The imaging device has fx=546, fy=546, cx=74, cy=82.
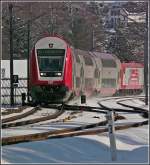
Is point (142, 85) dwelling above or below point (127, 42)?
below

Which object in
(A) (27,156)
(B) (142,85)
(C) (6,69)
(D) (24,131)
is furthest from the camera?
(B) (142,85)

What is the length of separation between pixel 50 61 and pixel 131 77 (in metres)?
21.1

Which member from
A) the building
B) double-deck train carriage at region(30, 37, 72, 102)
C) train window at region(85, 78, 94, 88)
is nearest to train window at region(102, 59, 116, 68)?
the building

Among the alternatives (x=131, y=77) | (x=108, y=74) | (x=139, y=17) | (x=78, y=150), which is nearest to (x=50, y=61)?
(x=108, y=74)

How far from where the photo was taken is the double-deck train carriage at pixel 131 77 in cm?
4612

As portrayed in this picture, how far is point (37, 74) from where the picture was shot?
28.4 metres

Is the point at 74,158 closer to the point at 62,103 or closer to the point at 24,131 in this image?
the point at 24,131

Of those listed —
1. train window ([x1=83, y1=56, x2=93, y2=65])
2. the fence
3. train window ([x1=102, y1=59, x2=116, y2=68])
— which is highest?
train window ([x1=83, y1=56, x2=93, y2=65])

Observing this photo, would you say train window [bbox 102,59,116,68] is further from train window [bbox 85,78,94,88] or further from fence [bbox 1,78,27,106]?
fence [bbox 1,78,27,106]

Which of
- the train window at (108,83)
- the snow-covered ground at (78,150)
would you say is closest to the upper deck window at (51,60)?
the train window at (108,83)

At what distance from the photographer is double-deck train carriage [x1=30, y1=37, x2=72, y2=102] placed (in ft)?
92.0

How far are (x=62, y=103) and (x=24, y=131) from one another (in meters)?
13.1

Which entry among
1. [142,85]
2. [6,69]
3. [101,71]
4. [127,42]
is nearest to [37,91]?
[101,71]

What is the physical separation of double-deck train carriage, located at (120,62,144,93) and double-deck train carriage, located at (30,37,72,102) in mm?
16516
